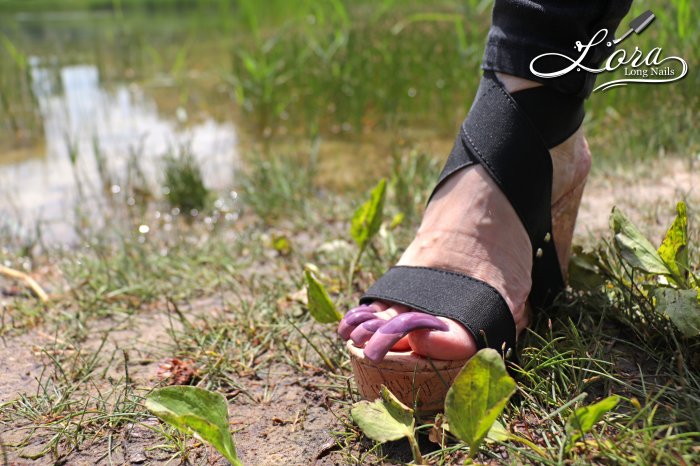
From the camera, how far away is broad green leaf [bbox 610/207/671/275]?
1.28 meters

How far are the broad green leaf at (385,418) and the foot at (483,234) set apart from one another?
0.65 ft

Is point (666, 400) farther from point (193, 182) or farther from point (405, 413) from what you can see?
point (193, 182)

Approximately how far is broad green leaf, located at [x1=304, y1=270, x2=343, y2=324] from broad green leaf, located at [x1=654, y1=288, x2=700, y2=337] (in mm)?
654

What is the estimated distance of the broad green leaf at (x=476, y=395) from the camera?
100cm

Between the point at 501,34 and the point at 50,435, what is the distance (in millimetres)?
1188

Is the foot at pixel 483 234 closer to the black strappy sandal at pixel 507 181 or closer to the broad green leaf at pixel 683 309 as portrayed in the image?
the black strappy sandal at pixel 507 181

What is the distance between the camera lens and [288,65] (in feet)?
15.4

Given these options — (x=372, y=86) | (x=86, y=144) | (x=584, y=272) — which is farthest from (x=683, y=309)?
(x=86, y=144)

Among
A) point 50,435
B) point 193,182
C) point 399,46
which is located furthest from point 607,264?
point 399,46

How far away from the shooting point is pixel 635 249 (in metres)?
1.29

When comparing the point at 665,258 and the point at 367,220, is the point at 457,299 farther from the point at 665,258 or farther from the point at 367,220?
the point at 367,220

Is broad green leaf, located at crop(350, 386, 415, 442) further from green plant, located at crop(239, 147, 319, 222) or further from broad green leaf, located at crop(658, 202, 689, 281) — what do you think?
green plant, located at crop(239, 147, 319, 222)

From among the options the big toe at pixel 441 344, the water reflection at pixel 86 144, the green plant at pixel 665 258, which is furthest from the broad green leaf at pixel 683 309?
the water reflection at pixel 86 144

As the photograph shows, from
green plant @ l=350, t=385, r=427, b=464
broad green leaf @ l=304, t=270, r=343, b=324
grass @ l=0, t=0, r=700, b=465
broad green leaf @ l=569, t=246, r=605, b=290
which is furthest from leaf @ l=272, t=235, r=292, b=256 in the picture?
green plant @ l=350, t=385, r=427, b=464
